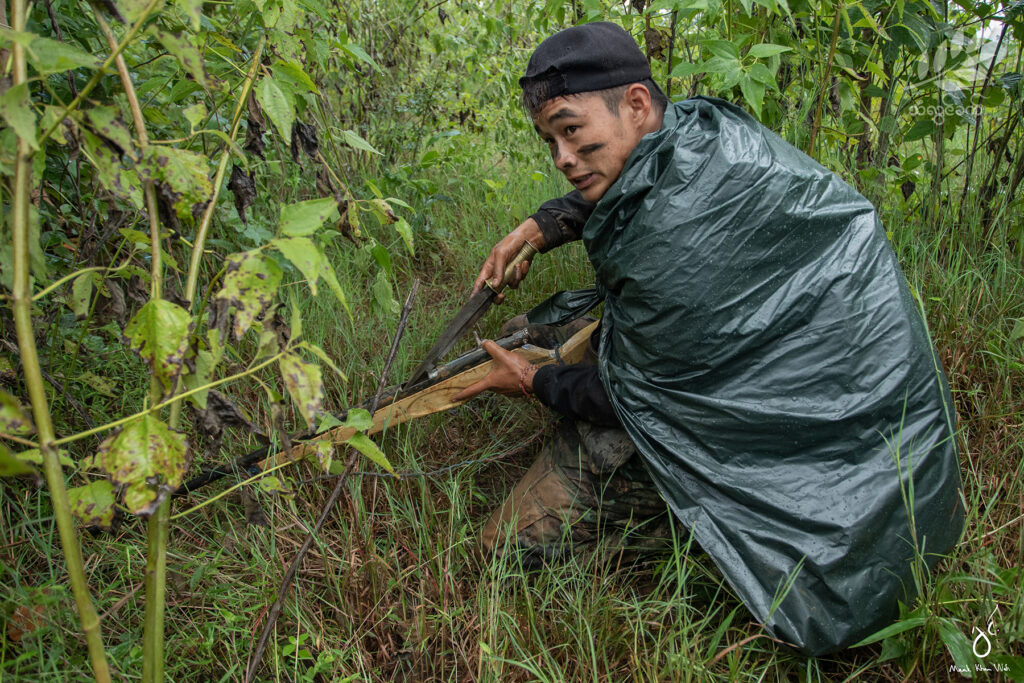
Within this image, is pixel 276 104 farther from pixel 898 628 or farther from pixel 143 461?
pixel 898 628

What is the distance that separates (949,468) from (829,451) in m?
0.32

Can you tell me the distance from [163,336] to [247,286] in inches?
5.6

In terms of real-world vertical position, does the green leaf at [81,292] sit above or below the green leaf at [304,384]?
above

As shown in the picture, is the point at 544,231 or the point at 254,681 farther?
the point at 544,231

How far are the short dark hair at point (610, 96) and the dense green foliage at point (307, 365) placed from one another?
19cm

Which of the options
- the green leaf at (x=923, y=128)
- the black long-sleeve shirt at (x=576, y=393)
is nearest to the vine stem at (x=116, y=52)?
the black long-sleeve shirt at (x=576, y=393)

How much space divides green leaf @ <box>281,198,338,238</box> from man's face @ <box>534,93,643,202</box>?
3.24 feet

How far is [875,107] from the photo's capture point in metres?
3.39

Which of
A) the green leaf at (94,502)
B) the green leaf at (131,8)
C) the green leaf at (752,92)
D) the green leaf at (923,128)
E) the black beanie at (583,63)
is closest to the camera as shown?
the green leaf at (131,8)

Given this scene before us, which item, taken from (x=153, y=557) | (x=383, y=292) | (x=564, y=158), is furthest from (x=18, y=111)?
(x=564, y=158)

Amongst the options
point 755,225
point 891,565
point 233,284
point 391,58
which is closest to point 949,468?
point 891,565

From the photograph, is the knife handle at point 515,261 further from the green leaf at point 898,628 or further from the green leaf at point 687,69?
the green leaf at point 898,628

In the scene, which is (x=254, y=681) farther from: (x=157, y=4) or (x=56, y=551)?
(x=157, y=4)

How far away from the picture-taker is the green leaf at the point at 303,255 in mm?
986
